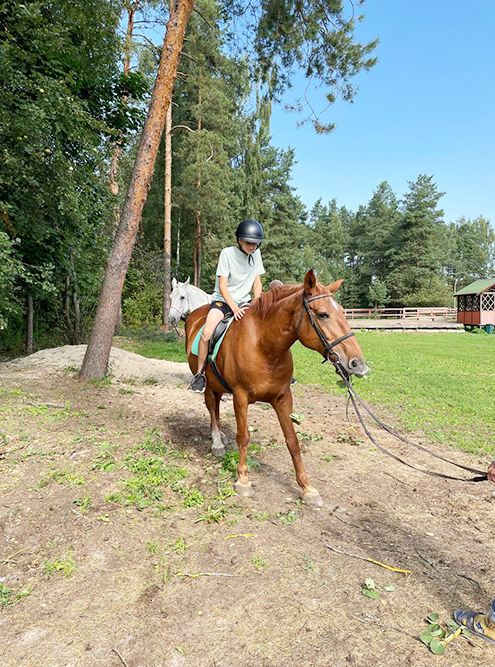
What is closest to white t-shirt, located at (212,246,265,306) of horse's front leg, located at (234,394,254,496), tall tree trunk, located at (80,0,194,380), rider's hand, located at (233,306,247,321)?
rider's hand, located at (233,306,247,321)

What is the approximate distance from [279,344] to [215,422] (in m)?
1.93

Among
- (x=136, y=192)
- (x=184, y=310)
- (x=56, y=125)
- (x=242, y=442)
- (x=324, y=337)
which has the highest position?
(x=56, y=125)

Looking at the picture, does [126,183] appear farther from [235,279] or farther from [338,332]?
[338,332]

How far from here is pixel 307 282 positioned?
3.13m

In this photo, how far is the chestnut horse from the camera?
10.0 feet

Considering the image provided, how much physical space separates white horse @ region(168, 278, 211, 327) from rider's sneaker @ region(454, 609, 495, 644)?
7.15 metres

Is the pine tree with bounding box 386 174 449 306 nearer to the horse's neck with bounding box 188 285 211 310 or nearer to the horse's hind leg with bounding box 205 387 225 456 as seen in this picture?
the horse's neck with bounding box 188 285 211 310

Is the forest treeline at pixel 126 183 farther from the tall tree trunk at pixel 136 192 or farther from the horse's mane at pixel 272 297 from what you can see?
the horse's mane at pixel 272 297

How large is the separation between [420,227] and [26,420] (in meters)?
52.6

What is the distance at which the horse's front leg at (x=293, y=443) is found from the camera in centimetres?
367

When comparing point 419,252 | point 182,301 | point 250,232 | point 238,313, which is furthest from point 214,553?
point 419,252

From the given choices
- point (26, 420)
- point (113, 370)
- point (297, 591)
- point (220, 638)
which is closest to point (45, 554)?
point (220, 638)

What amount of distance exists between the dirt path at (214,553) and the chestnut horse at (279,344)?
609 millimetres

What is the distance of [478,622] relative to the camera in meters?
2.23
